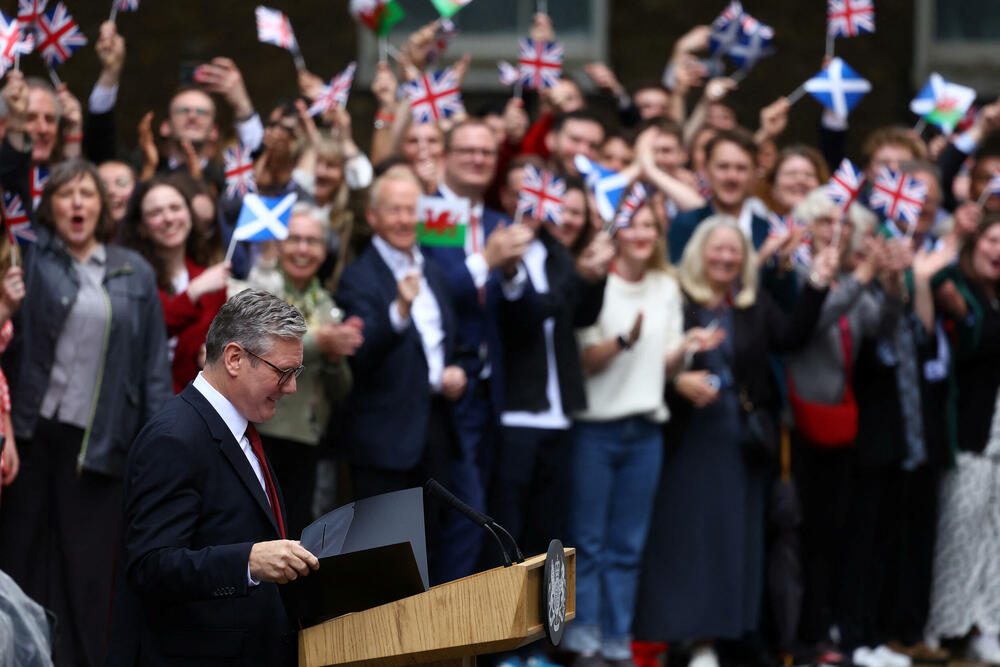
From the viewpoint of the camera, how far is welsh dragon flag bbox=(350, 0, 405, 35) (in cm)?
883

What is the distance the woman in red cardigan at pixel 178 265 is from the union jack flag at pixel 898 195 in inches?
141

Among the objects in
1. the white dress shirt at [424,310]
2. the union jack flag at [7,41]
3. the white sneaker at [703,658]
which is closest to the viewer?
the union jack flag at [7,41]

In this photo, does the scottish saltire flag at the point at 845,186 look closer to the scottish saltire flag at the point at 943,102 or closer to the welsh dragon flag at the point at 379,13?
the scottish saltire flag at the point at 943,102

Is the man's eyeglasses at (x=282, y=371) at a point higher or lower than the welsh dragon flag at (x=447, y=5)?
lower

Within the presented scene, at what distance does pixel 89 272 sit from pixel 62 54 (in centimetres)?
155

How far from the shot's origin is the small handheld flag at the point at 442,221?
721 cm

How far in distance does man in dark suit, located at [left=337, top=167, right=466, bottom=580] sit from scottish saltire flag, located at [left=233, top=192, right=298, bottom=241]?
499 millimetres

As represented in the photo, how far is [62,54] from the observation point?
758cm

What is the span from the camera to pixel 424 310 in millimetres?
7035

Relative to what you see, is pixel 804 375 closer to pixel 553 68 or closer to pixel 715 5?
pixel 553 68

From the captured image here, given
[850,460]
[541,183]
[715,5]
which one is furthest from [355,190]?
[715,5]

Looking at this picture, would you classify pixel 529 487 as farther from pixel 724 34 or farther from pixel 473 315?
pixel 724 34

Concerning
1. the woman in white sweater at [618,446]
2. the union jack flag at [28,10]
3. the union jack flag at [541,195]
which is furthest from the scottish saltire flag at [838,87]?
the union jack flag at [28,10]

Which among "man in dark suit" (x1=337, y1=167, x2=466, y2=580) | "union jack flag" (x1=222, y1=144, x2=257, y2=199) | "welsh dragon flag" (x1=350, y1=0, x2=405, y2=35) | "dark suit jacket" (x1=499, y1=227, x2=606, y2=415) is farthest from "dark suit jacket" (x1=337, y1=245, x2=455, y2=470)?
"welsh dragon flag" (x1=350, y1=0, x2=405, y2=35)
